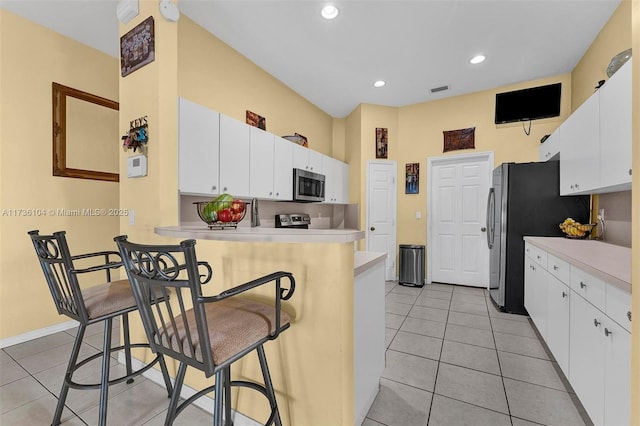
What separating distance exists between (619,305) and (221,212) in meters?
1.84

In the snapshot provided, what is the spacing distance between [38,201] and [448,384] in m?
Answer: 3.74

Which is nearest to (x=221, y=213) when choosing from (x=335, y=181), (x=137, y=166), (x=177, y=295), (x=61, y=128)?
(x=177, y=295)

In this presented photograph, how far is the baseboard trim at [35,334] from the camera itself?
2.38 metres

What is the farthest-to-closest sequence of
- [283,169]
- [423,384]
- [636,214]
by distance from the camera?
[283,169] → [423,384] → [636,214]

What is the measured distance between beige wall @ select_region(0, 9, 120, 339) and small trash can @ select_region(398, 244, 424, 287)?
4.12 metres

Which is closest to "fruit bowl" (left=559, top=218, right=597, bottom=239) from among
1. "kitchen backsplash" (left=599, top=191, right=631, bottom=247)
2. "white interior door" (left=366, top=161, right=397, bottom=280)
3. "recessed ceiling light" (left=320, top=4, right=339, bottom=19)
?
"kitchen backsplash" (left=599, top=191, right=631, bottom=247)

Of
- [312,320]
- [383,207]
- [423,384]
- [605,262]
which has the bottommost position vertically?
[423,384]

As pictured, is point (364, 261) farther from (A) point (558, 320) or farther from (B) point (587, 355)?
(A) point (558, 320)

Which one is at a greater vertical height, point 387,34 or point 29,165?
point 387,34

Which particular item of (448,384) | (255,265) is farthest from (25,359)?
(448,384)

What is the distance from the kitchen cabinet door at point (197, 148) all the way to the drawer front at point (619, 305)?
254cm

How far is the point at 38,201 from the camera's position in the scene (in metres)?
2.55

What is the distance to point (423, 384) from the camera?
1.82m

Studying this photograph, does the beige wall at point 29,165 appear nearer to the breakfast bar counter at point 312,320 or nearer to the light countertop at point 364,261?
the breakfast bar counter at point 312,320
